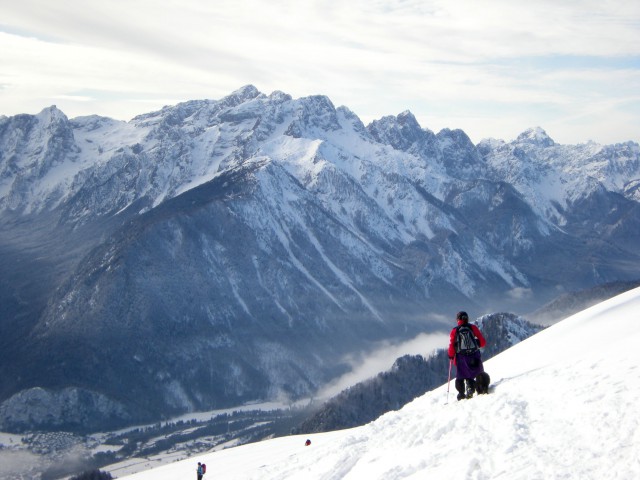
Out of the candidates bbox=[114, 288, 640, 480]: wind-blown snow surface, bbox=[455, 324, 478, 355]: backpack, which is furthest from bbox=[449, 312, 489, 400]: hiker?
bbox=[114, 288, 640, 480]: wind-blown snow surface

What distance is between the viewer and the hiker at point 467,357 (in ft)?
117

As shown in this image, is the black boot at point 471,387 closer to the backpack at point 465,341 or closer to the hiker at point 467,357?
the hiker at point 467,357

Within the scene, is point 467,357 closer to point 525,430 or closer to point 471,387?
point 471,387

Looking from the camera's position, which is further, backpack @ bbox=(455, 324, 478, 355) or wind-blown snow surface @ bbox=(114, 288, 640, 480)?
backpack @ bbox=(455, 324, 478, 355)

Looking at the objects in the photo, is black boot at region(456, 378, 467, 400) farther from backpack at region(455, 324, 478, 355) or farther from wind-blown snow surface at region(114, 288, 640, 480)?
backpack at region(455, 324, 478, 355)

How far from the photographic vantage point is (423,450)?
29.4m

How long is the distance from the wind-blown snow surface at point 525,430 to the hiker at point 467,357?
52.0 inches

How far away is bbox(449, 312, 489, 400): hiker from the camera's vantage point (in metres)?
35.6

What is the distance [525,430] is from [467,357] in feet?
28.9

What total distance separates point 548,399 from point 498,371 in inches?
496

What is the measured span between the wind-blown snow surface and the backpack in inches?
92.3

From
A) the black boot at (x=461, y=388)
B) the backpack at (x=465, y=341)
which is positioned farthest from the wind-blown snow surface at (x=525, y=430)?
the backpack at (x=465, y=341)

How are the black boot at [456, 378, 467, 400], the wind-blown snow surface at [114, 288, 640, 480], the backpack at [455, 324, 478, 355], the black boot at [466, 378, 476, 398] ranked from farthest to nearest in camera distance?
the backpack at [455, 324, 478, 355] → the black boot at [456, 378, 467, 400] → the black boot at [466, 378, 476, 398] → the wind-blown snow surface at [114, 288, 640, 480]

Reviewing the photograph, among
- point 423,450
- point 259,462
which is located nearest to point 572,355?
point 423,450
